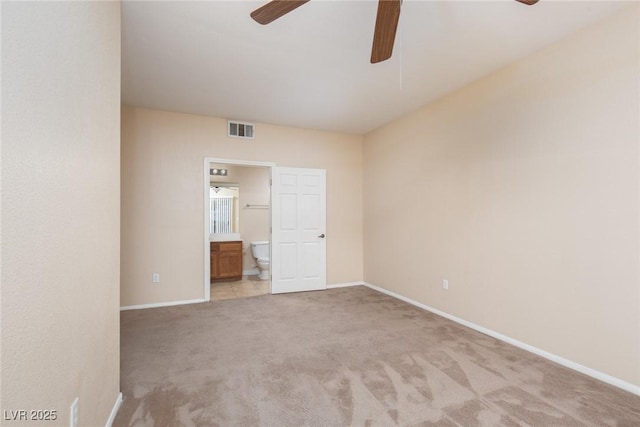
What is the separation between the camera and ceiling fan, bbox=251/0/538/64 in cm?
150

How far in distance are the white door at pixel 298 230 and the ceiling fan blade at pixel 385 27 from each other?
2924 millimetres

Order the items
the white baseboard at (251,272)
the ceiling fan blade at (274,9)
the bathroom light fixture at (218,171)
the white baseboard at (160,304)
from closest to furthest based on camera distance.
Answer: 1. the ceiling fan blade at (274,9)
2. the white baseboard at (160,304)
3. the bathroom light fixture at (218,171)
4. the white baseboard at (251,272)

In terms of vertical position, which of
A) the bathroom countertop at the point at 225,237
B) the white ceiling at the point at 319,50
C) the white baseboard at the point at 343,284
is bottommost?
the white baseboard at the point at 343,284

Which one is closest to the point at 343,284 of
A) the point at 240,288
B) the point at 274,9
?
the point at 240,288

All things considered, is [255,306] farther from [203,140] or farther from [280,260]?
[203,140]

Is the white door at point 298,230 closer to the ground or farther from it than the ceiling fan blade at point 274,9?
closer to the ground

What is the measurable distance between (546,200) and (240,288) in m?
4.39

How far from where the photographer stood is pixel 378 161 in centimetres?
478

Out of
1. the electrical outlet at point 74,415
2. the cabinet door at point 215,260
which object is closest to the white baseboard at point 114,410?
the electrical outlet at point 74,415

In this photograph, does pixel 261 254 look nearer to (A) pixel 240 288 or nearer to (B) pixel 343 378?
(A) pixel 240 288

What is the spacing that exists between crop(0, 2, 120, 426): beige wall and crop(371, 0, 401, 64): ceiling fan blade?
1.41 m

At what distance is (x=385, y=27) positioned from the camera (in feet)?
5.41

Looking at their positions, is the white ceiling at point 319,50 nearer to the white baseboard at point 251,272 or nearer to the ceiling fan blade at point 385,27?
the ceiling fan blade at point 385,27

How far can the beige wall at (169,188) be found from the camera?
3.81 m
